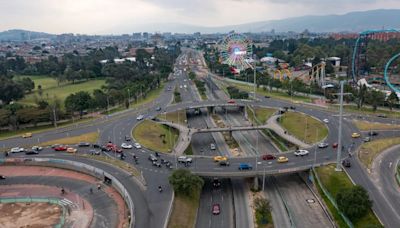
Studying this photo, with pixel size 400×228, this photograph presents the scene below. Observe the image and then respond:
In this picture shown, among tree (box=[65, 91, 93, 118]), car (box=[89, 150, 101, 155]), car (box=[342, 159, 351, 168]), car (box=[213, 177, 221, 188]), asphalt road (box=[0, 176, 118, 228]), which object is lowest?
car (box=[213, 177, 221, 188])

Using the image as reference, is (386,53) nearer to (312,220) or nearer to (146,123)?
(146,123)

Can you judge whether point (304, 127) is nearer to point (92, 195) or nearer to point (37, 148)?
point (92, 195)

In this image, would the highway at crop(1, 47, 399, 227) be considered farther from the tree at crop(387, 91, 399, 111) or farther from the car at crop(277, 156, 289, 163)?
the tree at crop(387, 91, 399, 111)

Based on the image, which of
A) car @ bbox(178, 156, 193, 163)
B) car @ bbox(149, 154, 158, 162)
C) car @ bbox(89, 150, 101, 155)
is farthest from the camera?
car @ bbox(89, 150, 101, 155)

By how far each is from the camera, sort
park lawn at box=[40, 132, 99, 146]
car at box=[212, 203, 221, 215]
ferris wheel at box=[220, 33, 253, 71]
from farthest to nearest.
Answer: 1. ferris wheel at box=[220, 33, 253, 71]
2. park lawn at box=[40, 132, 99, 146]
3. car at box=[212, 203, 221, 215]

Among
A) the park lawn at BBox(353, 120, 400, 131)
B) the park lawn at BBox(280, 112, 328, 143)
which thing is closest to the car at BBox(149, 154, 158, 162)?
the park lawn at BBox(280, 112, 328, 143)

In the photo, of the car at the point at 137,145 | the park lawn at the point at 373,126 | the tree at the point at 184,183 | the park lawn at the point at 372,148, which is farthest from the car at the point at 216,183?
the park lawn at the point at 373,126
